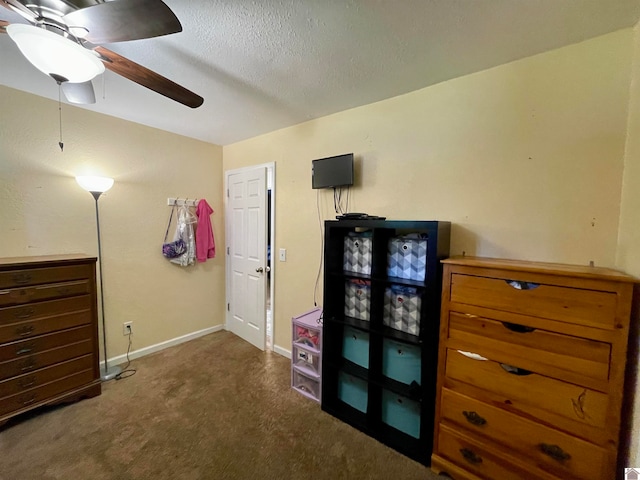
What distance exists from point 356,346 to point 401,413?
507mm

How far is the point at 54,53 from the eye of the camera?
0.95 meters

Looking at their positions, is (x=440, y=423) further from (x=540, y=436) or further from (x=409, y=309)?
(x=409, y=309)

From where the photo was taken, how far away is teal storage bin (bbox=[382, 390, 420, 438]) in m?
1.64

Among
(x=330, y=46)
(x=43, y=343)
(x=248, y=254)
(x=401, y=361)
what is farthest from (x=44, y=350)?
(x=330, y=46)

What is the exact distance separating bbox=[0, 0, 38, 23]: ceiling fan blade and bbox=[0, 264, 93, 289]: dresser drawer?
62.6 inches

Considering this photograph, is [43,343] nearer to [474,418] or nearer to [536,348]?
[474,418]

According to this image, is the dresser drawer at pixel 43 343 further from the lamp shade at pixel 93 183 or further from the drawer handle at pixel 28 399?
the lamp shade at pixel 93 183

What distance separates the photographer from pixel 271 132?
2732 millimetres

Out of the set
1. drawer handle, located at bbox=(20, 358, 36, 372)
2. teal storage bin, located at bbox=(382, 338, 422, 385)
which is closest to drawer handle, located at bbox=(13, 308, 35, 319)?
drawer handle, located at bbox=(20, 358, 36, 372)

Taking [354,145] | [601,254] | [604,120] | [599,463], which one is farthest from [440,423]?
[354,145]

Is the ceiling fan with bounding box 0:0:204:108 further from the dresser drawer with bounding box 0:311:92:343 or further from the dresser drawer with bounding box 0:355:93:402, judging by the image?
the dresser drawer with bounding box 0:355:93:402

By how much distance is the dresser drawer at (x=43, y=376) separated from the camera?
1692 millimetres

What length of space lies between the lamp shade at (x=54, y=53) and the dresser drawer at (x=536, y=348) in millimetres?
2091

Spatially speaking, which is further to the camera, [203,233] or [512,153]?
[203,233]
